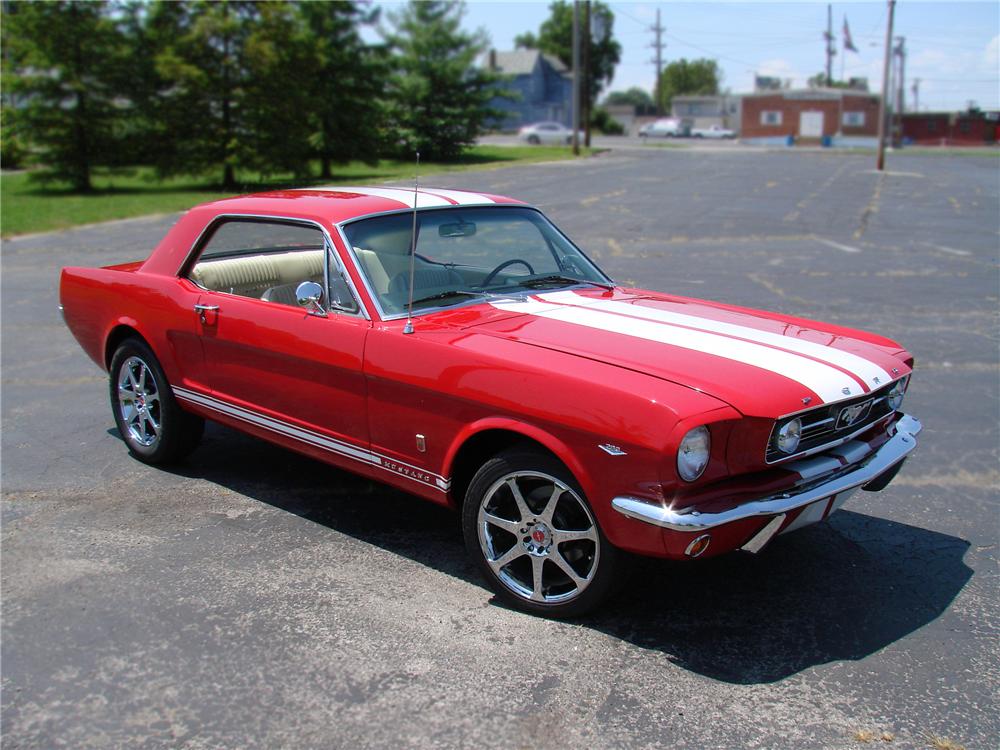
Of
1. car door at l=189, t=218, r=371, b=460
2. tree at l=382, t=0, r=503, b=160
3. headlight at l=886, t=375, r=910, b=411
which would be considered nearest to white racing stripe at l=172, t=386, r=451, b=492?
car door at l=189, t=218, r=371, b=460

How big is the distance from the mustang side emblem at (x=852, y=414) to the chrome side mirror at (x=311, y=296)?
232 cm

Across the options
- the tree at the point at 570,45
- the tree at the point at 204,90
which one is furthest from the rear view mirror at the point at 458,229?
the tree at the point at 570,45

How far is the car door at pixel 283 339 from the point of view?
4.36m

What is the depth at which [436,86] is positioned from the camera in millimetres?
36938

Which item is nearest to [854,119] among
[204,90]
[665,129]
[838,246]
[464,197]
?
[665,129]

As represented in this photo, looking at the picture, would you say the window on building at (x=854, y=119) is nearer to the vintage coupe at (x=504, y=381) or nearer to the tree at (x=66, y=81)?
the tree at (x=66, y=81)

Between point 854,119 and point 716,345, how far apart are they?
79.3 metres

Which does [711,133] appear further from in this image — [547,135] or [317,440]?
[317,440]

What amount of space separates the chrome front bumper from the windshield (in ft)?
Result: 5.19

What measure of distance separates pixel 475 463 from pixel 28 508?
8.39 feet

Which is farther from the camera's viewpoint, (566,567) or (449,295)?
(449,295)

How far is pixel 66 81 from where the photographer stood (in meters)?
26.3

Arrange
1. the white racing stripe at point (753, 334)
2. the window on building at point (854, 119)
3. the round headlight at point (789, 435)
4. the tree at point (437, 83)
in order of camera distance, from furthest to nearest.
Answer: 1. the window on building at point (854, 119)
2. the tree at point (437, 83)
3. the white racing stripe at point (753, 334)
4. the round headlight at point (789, 435)

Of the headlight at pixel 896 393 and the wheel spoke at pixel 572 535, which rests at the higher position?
the headlight at pixel 896 393
